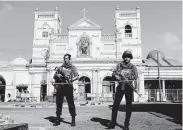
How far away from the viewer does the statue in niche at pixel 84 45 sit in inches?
1336

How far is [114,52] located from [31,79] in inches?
532

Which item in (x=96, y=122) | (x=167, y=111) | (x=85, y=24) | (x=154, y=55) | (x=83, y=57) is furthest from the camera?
(x=154, y=55)

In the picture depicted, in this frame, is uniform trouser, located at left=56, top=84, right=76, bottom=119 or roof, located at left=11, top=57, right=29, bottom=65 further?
roof, located at left=11, top=57, right=29, bottom=65

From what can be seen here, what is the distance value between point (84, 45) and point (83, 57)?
1824 millimetres

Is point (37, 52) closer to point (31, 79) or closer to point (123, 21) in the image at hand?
point (31, 79)

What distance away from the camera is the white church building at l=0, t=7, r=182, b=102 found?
109ft

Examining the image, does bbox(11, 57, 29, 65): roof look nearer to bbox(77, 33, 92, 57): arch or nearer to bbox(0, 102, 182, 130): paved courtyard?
bbox(77, 33, 92, 57): arch

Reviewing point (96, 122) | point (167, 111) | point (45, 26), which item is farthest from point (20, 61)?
point (96, 122)

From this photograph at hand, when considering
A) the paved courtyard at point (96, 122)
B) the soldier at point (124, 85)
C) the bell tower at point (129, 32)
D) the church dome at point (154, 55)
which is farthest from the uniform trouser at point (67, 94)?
the church dome at point (154, 55)

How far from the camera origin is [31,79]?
118 ft

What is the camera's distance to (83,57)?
33.7 m

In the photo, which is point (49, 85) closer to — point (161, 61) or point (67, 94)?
point (161, 61)

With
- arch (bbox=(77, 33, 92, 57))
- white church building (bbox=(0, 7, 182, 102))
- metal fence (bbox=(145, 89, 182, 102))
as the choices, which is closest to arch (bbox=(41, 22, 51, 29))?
white church building (bbox=(0, 7, 182, 102))

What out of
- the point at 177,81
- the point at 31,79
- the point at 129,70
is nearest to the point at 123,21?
the point at 177,81
